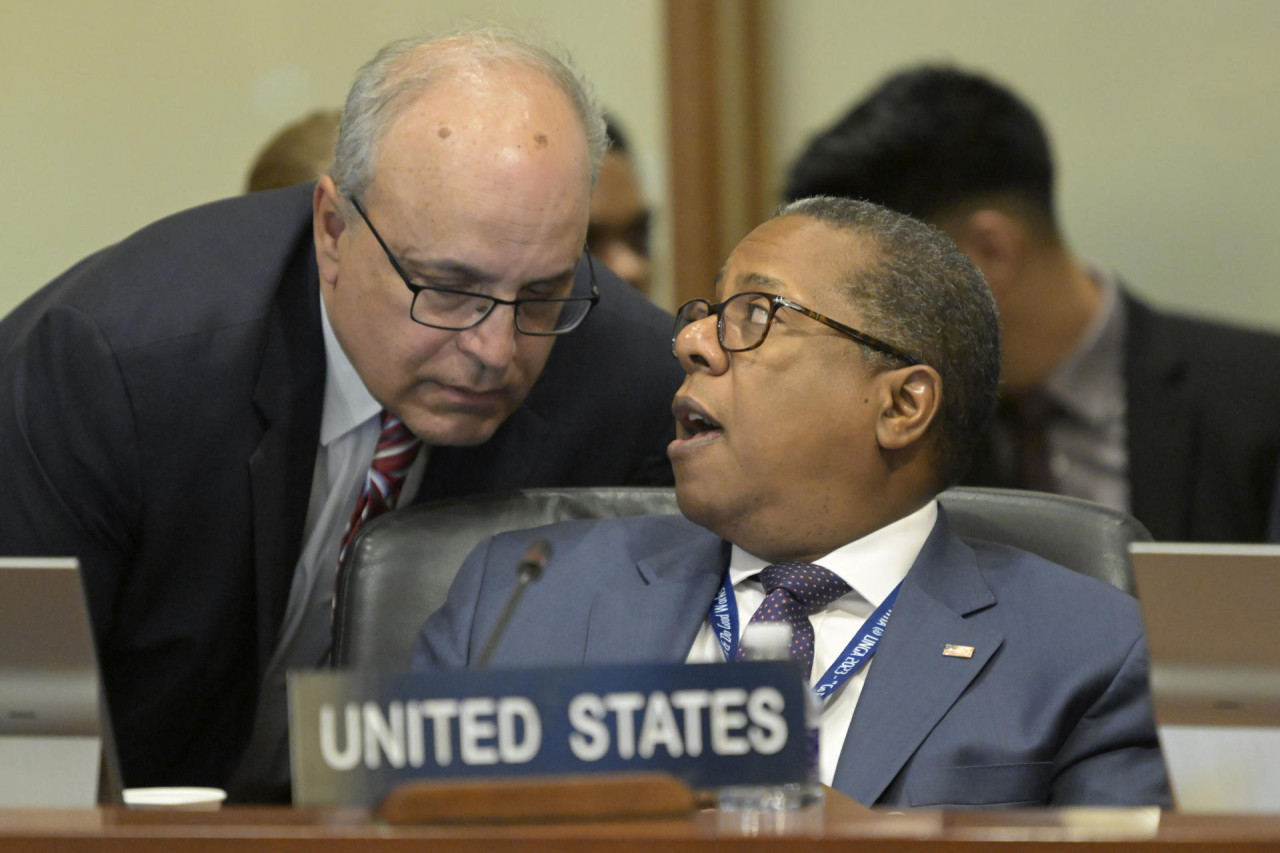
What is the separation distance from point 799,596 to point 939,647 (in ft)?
0.51

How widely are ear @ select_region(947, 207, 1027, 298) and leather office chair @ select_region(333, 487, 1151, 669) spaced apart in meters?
1.38

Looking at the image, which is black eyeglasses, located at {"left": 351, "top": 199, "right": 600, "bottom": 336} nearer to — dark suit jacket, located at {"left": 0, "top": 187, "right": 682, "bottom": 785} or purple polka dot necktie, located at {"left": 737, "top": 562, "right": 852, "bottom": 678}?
dark suit jacket, located at {"left": 0, "top": 187, "right": 682, "bottom": 785}

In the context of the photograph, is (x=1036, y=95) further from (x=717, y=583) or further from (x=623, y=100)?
(x=717, y=583)

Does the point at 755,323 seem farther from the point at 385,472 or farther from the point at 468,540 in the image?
the point at 385,472

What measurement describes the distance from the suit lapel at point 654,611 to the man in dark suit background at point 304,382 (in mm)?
281

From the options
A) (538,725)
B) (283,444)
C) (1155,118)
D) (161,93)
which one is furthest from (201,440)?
(1155,118)

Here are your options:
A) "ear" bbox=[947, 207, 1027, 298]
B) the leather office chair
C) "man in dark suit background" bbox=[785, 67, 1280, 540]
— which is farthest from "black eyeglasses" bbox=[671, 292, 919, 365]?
"ear" bbox=[947, 207, 1027, 298]

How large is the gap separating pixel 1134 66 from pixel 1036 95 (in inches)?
9.2

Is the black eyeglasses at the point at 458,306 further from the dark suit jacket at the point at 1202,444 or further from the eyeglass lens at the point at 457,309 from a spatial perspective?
the dark suit jacket at the point at 1202,444

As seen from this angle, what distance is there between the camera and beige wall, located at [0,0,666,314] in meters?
3.81

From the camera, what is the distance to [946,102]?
3.14 m

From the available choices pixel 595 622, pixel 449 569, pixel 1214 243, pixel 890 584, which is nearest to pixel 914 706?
pixel 890 584

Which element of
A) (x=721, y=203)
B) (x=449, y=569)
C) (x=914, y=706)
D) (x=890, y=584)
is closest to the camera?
(x=914, y=706)

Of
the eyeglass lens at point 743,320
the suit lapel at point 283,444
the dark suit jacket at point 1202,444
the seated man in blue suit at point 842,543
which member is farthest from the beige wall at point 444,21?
the eyeglass lens at point 743,320
